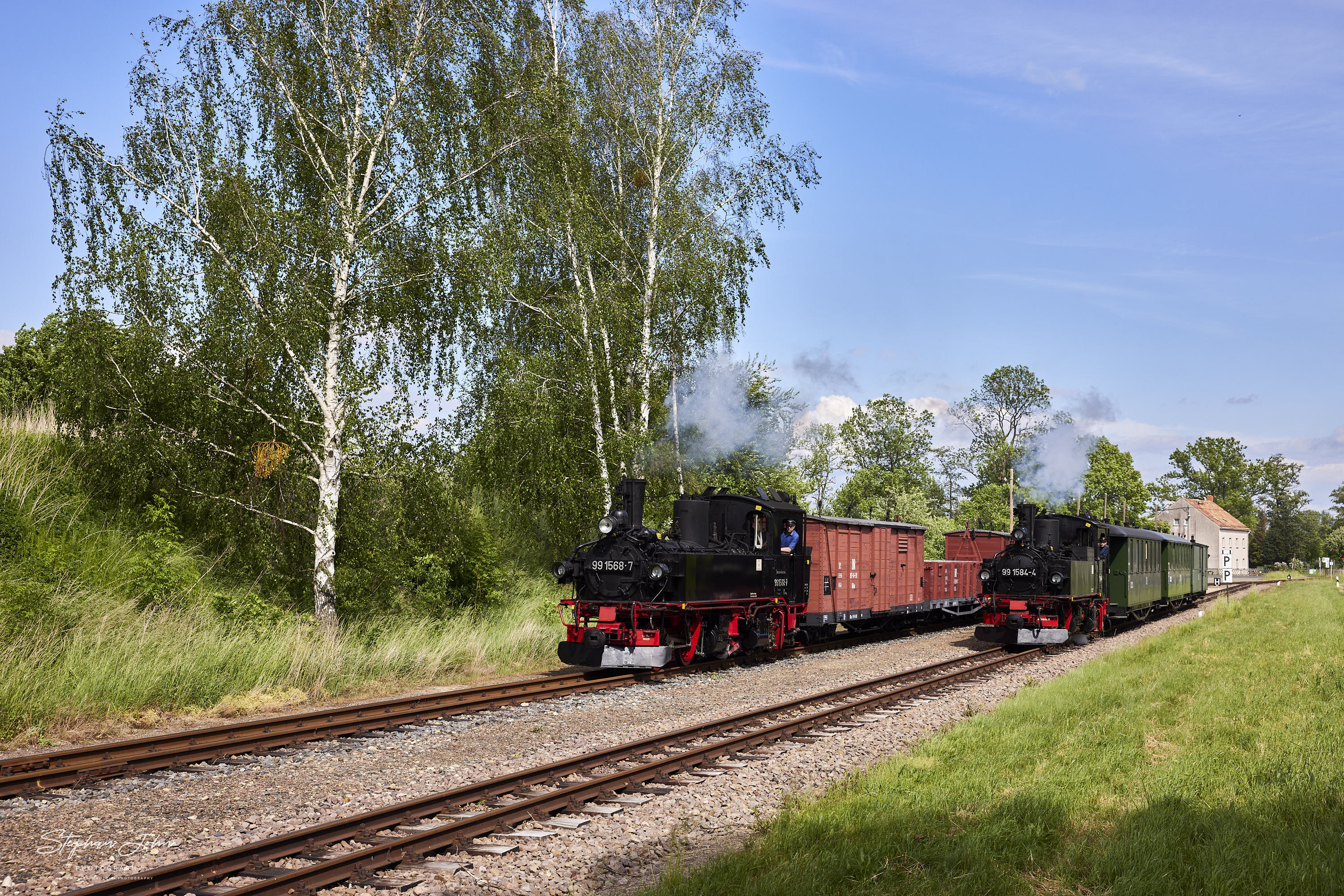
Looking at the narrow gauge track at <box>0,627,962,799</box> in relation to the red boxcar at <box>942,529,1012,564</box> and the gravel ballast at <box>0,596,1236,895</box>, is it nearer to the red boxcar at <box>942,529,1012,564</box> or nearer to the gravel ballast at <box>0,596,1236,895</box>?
the gravel ballast at <box>0,596,1236,895</box>

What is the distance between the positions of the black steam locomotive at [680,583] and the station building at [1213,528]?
80.3 meters

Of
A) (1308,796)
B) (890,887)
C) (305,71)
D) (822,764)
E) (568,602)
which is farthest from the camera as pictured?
(305,71)

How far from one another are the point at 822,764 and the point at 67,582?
1051 cm

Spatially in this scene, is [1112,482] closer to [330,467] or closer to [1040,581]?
[1040,581]

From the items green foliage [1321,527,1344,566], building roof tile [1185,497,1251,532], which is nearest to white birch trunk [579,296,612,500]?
building roof tile [1185,497,1251,532]

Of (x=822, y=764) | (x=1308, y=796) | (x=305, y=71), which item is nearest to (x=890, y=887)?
(x=822, y=764)

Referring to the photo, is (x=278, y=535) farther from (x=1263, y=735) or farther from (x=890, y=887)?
(x=1263, y=735)

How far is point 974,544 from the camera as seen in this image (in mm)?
29766

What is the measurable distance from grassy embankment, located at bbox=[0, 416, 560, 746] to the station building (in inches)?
3327

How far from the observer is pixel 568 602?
14.9 meters

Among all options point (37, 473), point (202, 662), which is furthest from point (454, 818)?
point (37, 473)

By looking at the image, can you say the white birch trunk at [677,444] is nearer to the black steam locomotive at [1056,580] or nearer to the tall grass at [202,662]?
the tall grass at [202,662]

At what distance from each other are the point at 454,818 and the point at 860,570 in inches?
597

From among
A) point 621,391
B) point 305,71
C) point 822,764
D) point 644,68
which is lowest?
point 822,764
